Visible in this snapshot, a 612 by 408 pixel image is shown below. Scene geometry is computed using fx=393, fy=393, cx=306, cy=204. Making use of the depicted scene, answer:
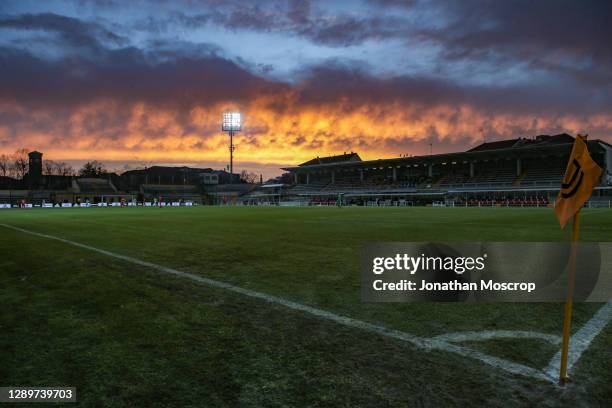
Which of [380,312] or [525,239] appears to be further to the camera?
[525,239]

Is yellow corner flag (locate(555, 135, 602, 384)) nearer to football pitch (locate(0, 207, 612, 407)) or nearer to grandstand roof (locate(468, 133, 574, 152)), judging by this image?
football pitch (locate(0, 207, 612, 407))

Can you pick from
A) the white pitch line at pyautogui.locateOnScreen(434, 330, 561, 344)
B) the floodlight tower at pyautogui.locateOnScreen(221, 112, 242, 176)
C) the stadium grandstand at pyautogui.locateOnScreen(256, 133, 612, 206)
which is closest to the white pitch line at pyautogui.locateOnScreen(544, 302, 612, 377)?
the white pitch line at pyautogui.locateOnScreen(434, 330, 561, 344)

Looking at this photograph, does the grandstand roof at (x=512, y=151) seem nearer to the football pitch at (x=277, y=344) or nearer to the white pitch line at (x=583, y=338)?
the white pitch line at (x=583, y=338)

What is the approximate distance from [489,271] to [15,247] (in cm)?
1313

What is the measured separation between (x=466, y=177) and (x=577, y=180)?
232ft

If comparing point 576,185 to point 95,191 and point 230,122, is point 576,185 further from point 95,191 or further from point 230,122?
point 95,191

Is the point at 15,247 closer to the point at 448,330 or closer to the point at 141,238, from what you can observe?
the point at 141,238

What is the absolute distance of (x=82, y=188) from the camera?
97188 millimetres

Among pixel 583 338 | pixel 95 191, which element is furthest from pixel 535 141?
pixel 95 191

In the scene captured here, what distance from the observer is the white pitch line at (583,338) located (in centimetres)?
336

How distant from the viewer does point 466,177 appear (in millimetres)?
68500

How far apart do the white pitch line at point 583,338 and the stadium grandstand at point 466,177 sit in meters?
53.2

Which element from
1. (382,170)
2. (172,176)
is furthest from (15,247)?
(172,176)

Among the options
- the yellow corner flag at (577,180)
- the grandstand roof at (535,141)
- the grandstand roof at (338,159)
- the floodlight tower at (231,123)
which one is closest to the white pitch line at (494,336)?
the yellow corner flag at (577,180)
